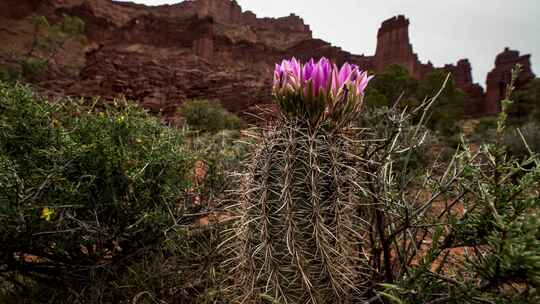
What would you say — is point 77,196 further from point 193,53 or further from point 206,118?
point 193,53

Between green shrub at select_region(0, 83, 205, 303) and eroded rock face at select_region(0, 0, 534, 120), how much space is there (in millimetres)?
21337

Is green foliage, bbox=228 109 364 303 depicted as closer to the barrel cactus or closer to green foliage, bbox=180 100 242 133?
the barrel cactus

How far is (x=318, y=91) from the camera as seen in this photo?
3.75ft

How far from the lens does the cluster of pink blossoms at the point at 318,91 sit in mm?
1144

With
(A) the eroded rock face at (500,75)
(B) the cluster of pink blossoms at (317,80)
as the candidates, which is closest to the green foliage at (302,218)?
(B) the cluster of pink blossoms at (317,80)

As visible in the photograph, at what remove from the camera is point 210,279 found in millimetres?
1767

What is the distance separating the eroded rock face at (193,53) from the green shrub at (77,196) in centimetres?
2134

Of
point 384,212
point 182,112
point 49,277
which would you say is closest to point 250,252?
point 384,212

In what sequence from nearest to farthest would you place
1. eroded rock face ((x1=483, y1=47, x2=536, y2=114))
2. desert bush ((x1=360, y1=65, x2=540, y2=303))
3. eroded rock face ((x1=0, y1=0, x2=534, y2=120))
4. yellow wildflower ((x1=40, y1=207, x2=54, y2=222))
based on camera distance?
desert bush ((x1=360, y1=65, x2=540, y2=303))
yellow wildflower ((x1=40, y1=207, x2=54, y2=222))
eroded rock face ((x1=0, y1=0, x2=534, y2=120))
eroded rock face ((x1=483, y1=47, x2=536, y2=114))

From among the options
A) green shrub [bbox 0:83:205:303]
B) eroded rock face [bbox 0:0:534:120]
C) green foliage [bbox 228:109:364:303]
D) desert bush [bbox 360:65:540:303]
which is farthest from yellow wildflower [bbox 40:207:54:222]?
eroded rock face [bbox 0:0:534:120]

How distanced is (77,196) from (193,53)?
4688cm

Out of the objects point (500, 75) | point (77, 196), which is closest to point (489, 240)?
point (77, 196)

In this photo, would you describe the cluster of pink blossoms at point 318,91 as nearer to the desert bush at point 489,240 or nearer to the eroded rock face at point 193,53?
the desert bush at point 489,240

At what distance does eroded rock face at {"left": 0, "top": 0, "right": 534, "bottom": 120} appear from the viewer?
28312mm
